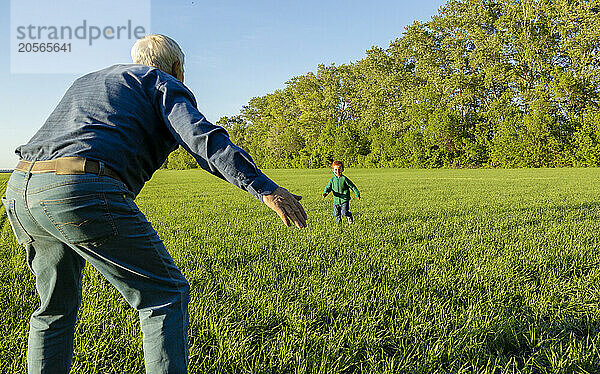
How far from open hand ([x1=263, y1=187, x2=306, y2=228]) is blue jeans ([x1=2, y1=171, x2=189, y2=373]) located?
57 cm

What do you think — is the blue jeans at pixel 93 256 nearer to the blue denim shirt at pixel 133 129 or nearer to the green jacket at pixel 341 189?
→ the blue denim shirt at pixel 133 129

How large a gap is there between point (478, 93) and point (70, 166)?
2026 inches

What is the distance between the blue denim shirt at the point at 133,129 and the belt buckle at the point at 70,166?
3cm

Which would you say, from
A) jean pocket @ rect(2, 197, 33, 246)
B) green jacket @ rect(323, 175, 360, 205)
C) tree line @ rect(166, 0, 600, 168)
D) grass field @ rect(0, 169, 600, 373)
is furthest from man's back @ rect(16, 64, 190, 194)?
tree line @ rect(166, 0, 600, 168)

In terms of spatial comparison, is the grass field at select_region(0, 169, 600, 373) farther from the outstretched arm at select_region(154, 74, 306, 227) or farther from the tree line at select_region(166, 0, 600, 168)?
the tree line at select_region(166, 0, 600, 168)

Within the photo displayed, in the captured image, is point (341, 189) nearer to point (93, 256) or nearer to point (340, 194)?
point (340, 194)

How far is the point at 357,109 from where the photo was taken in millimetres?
59531

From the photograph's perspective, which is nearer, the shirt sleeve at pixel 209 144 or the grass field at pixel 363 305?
the shirt sleeve at pixel 209 144

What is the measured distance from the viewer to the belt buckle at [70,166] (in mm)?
1794

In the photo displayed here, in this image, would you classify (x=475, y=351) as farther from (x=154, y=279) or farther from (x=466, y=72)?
(x=466, y=72)

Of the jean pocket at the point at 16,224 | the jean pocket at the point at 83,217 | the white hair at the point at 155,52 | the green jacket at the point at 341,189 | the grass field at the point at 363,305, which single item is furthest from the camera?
the green jacket at the point at 341,189

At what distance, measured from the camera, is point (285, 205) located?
1.90m

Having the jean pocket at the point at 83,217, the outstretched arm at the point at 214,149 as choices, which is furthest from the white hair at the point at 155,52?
the jean pocket at the point at 83,217

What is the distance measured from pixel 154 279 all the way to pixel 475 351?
2180 mm
